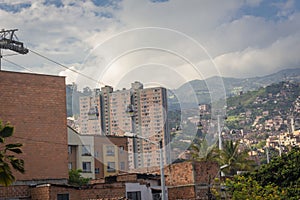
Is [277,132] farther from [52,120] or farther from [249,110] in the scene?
[52,120]

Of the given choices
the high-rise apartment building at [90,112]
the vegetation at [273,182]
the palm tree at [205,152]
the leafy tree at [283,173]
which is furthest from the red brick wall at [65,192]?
the palm tree at [205,152]

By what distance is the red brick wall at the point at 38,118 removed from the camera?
3697 centimetres

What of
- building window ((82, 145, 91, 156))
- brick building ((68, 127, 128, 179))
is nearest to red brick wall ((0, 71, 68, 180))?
brick building ((68, 127, 128, 179))

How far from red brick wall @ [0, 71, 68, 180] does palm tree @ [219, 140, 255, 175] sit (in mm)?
23029

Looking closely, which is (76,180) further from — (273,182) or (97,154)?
(97,154)

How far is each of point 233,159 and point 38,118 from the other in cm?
2681

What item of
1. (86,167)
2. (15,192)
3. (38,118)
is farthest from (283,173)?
(86,167)

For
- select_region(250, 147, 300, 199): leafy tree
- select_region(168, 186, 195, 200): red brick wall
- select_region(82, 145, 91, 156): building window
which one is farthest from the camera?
select_region(82, 145, 91, 156): building window

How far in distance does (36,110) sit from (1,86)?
3047 millimetres

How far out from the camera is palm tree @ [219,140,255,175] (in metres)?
57.7

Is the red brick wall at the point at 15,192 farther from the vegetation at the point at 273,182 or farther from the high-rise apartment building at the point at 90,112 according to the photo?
the vegetation at the point at 273,182

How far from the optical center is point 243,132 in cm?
13700

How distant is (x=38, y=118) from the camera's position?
3819 cm

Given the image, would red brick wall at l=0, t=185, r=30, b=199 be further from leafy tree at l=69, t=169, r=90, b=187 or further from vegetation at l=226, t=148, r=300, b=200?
leafy tree at l=69, t=169, r=90, b=187
